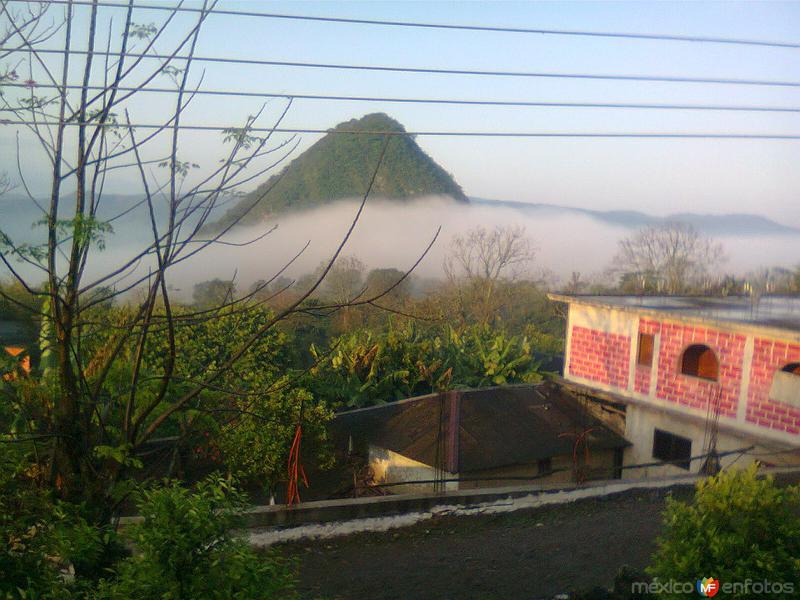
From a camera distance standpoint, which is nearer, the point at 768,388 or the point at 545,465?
the point at 768,388

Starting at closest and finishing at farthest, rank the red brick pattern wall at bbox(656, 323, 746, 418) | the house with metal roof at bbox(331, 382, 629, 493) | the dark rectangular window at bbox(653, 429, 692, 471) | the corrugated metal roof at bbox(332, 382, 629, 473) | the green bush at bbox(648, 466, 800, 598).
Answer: the green bush at bbox(648, 466, 800, 598) → the house with metal roof at bbox(331, 382, 629, 493) → the corrugated metal roof at bbox(332, 382, 629, 473) → the red brick pattern wall at bbox(656, 323, 746, 418) → the dark rectangular window at bbox(653, 429, 692, 471)

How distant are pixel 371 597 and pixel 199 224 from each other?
114 inches

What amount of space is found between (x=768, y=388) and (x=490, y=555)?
6490 millimetres

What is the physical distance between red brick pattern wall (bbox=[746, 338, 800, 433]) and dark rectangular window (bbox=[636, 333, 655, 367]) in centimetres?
201

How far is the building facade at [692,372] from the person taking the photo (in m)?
10.4

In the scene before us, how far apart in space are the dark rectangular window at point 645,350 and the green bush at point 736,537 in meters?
9.28

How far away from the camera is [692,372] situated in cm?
1196

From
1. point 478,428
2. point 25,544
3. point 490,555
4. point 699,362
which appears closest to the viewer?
point 25,544

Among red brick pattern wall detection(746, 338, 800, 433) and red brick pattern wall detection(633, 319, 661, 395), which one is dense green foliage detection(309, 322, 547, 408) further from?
red brick pattern wall detection(746, 338, 800, 433)

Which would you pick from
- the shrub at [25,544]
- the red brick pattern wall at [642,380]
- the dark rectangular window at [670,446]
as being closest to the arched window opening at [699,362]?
the red brick pattern wall at [642,380]

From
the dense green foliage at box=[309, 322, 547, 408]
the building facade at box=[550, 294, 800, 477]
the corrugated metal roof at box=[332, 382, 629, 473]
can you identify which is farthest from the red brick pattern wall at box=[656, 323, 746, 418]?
the dense green foliage at box=[309, 322, 547, 408]

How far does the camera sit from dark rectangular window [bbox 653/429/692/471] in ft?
39.0

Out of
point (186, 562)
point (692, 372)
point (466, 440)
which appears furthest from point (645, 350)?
point (186, 562)

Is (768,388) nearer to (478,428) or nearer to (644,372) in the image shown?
Result: (644,372)
